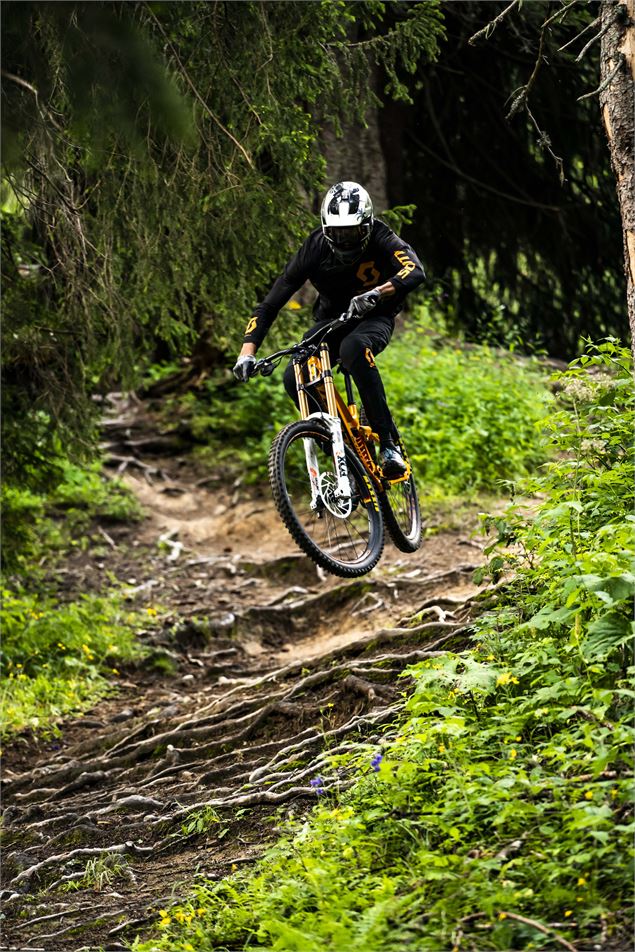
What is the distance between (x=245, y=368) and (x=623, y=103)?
2524mm

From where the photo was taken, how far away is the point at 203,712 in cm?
795

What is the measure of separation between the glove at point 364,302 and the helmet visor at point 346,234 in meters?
0.32

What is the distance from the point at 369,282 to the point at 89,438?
136 inches

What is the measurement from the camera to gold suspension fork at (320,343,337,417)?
6.63 m

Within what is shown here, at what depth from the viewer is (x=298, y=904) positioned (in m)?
4.42

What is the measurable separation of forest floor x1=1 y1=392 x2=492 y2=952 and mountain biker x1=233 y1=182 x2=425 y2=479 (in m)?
1.74

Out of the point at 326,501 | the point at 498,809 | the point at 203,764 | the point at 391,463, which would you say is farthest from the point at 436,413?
the point at 498,809

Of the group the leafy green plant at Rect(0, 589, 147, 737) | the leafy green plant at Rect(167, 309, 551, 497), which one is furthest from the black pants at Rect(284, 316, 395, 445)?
the leafy green plant at Rect(0, 589, 147, 737)

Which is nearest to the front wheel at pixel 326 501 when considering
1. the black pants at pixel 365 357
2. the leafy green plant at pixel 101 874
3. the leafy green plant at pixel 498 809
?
the black pants at pixel 365 357

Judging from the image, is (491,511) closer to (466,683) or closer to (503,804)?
(466,683)

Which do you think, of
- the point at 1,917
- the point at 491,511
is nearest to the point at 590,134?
the point at 491,511

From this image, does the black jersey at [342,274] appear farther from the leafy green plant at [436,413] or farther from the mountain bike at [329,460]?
the leafy green plant at [436,413]

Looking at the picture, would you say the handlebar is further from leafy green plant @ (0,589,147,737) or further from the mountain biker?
leafy green plant @ (0,589,147,737)

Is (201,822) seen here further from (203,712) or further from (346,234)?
(346,234)
